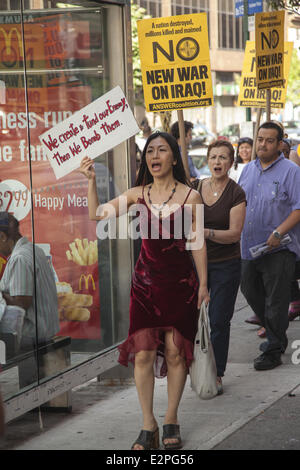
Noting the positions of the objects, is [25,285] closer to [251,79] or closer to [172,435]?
[172,435]

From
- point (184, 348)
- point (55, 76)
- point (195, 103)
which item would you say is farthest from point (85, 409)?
point (195, 103)

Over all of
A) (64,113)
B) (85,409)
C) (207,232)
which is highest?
(64,113)

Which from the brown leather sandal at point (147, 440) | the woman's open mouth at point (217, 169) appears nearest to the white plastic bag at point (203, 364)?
the brown leather sandal at point (147, 440)

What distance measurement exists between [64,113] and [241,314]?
4037 millimetres

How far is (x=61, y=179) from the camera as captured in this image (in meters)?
6.31

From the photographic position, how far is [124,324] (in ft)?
22.7

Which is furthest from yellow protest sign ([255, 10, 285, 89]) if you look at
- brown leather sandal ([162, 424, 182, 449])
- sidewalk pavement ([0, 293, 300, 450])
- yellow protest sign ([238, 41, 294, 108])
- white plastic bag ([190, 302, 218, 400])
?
brown leather sandal ([162, 424, 182, 449])

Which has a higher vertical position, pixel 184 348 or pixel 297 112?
pixel 297 112

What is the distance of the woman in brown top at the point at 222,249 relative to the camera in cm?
646

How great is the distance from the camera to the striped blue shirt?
573cm

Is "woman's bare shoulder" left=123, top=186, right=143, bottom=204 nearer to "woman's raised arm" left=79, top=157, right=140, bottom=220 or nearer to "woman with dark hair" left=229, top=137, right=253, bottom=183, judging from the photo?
"woman's raised arm" left=79, top=157, right=140, bottom=220

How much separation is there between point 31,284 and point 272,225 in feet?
7.32

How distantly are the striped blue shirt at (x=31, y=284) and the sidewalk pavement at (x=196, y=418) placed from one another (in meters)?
0.63

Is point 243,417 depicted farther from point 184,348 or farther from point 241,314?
point 241,314
